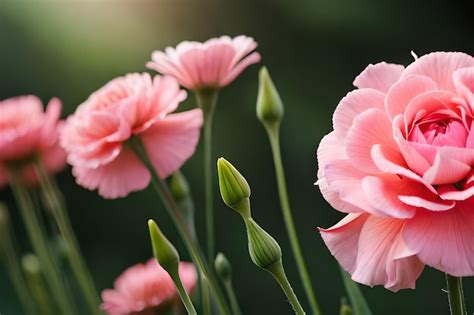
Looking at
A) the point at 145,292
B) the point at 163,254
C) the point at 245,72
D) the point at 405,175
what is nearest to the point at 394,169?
the point at 405,175

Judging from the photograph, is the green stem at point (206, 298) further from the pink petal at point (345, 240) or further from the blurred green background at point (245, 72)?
the blurred green background at point (245, 72)

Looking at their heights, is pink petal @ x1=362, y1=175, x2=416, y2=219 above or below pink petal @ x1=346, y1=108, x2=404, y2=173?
below

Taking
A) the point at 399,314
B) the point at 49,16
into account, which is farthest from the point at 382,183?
the point at 49,16

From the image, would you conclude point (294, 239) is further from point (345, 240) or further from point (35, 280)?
point (35, 280)

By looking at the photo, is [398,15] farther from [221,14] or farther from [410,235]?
[410,235]

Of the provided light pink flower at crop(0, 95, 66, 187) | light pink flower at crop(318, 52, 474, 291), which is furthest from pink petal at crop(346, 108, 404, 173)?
light pink flower at crop(0, 95, 66, 187)

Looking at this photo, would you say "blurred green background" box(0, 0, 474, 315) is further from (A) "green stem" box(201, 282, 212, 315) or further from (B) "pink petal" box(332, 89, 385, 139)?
(B) "pink petal" box(332, 89, 385, 139)

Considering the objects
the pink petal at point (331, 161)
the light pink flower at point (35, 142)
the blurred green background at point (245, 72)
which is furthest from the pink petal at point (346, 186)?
the blurred green background at point (245, 72)
